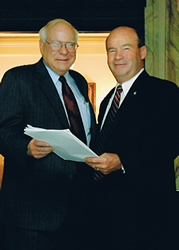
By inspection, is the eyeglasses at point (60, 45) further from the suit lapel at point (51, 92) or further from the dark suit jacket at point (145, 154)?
Result: the dark suit jacket at point (145, 154)

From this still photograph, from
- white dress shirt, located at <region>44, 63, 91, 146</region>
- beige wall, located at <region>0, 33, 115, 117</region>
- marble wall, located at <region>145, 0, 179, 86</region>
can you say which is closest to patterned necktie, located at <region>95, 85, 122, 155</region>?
white dress shirt, located at <region>44, 63, 91, 146</region>

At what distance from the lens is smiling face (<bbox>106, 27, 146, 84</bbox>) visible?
233 centimetres

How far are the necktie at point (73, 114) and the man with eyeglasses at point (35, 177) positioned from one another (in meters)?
0.04

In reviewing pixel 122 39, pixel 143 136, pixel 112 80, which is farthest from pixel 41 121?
pixel 112 80

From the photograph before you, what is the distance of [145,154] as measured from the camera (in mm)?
2020

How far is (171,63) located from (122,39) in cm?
135

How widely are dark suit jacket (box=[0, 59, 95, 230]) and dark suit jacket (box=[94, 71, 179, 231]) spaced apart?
0.28 metres

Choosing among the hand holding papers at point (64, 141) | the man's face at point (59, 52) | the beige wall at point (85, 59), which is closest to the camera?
the hand holding papers at point (64, 141)

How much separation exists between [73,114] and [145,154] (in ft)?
1.66

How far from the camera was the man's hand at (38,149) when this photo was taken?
1.80m

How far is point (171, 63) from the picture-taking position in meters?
3.54

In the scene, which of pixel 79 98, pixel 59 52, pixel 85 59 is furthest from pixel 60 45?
pixel 85 59

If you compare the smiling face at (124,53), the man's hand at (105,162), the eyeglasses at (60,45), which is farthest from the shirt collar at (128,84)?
the man's hand at (105,162)

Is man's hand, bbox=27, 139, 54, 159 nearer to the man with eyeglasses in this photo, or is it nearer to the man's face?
the man with eyeglasses
